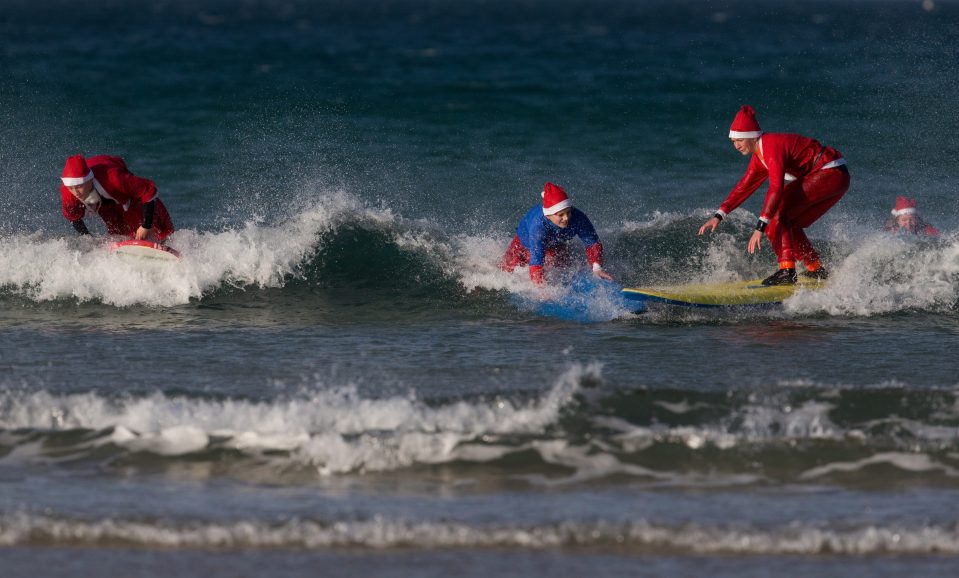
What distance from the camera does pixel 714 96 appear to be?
898 inches

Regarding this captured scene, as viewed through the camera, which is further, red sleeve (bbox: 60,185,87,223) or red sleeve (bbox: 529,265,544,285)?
red sleeve (bbox: 60,185,87,223)

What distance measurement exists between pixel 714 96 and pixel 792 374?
15759 millimetres

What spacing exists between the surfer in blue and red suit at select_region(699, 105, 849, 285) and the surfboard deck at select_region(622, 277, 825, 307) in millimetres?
115

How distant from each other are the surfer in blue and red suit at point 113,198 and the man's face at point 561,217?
3300mm

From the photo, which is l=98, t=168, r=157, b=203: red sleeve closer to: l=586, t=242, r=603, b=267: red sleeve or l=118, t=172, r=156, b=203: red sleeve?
l=118, t=172, r=156, b=203: red sleeve

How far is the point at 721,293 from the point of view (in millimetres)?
9930

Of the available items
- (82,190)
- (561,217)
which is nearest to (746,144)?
(561,217)

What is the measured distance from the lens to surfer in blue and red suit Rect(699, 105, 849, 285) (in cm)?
988

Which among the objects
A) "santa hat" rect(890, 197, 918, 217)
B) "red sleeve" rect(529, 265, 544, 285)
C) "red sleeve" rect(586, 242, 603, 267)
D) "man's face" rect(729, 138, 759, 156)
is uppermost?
"man's face" rect(729, 138, 759, 156)

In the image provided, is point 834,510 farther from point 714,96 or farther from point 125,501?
point 714,96

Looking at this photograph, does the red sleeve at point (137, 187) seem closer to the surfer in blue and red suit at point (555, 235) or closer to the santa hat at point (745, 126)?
the surfer in blue and red suit at point (555, 235)

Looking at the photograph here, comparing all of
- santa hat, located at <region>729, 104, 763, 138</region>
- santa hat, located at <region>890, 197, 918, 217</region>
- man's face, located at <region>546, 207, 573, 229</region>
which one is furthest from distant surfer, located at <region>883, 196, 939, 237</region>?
man's face, located at <region>546, 207, 573, 229</region>

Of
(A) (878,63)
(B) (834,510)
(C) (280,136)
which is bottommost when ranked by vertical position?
(B) (834,510)

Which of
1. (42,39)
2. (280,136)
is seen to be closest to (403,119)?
(280,136)
